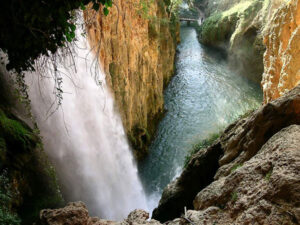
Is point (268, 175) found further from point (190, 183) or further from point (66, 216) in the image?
point (190, 183)

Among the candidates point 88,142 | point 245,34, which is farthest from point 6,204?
point 245,34

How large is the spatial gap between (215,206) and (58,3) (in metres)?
3.51

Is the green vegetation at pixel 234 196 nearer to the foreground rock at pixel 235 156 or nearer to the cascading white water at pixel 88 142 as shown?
the foreground rock at pixel 235 156

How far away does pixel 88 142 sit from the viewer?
767cm

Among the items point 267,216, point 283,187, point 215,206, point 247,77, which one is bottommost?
point 267,216

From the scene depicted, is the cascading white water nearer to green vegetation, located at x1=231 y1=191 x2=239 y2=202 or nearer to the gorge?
the gorge

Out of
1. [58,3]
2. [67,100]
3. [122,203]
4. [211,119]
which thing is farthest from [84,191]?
[211,119]

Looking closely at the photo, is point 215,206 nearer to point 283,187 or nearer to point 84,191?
point 283,187

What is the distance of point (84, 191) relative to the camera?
299 inches

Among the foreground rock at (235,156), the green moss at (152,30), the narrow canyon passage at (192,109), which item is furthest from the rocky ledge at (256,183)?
the green moss at (152,30)

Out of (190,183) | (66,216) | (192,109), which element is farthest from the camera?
(192,109)

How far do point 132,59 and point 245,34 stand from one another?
14661 millimetres

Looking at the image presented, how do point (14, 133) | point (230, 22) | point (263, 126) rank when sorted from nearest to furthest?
point (14, 133) < point (263, 126) < point (230, 22)

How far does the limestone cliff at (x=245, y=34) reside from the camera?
18075 millimetres
